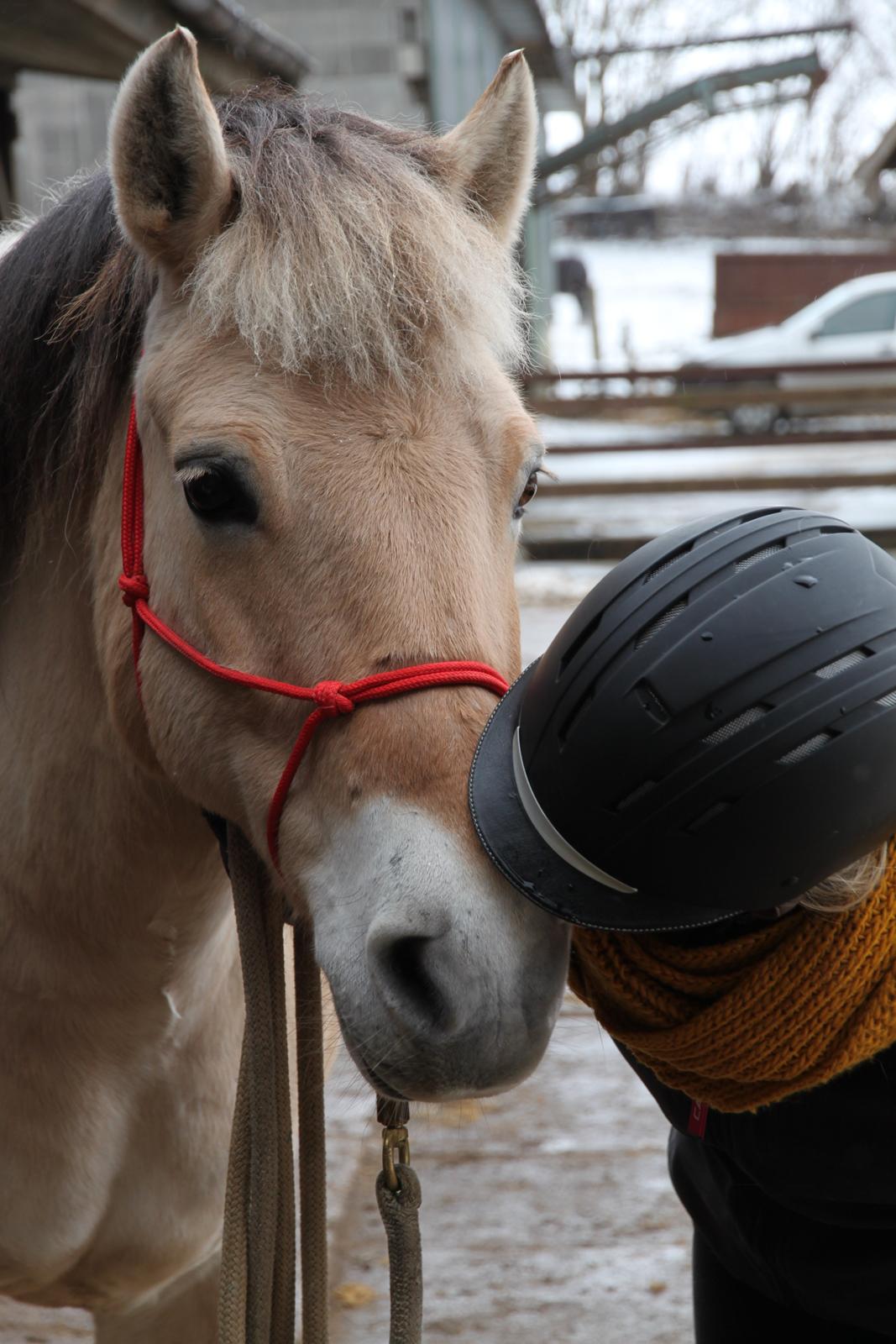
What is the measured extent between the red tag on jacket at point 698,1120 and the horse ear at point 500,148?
1.26 m

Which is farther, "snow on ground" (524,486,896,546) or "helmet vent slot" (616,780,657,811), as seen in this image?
"snow on ground" (524,486,896,546)

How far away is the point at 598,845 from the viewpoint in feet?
4.61

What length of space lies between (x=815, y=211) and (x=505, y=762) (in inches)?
1397

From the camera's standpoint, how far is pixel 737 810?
4.58 ft

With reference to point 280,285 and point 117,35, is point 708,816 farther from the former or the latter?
point 117,35

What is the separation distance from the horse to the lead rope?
0.16m

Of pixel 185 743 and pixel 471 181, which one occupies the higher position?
pixel 471 181

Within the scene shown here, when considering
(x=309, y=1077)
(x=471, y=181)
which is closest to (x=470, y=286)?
(x=471, y=181)

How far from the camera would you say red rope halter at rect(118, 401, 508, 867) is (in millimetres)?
1396

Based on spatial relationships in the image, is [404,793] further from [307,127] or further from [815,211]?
[815,211]

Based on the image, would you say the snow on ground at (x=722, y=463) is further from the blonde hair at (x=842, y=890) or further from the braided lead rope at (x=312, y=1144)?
the blonde hair at (x=842, y=890)

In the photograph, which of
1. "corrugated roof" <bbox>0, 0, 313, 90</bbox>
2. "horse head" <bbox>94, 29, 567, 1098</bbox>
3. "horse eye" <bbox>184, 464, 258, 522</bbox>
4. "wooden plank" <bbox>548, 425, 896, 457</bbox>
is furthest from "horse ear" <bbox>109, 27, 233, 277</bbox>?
"wooden plank" <bbox>548, 425, 896, 457</bbox>

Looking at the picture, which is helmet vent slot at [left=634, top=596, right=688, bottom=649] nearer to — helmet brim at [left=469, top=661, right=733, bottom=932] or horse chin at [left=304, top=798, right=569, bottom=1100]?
helmet brim at [left=469, top=661, right=733, bottom=932]

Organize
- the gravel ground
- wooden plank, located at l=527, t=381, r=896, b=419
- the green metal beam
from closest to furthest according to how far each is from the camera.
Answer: the gravel ground < wooden plank, located at l=527, t=381, r=896, b=419 < the green metal beam
